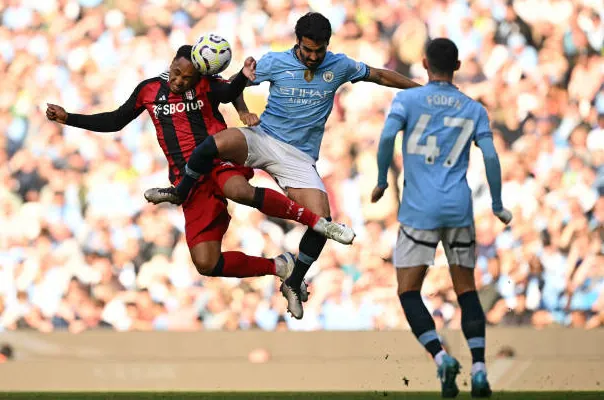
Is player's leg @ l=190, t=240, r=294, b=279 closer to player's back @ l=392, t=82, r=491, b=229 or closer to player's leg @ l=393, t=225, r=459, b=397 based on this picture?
player's leg @ l=393, t=225, r=459, b=397

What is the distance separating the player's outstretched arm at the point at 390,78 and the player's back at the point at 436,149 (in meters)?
1.23

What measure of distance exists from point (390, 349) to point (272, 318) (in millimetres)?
924

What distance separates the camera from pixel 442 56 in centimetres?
698

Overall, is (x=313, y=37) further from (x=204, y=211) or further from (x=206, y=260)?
(x=206, y=260)

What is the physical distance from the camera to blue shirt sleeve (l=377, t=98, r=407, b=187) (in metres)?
6.90

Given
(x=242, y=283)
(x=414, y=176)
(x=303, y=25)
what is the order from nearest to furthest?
1. (x=414, y=176)
2. (x=303, y=25)
3. (x=242, y=283)

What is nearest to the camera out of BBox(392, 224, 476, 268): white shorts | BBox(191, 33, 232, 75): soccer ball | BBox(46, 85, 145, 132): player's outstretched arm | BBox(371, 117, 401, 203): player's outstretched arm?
BBox(371, 117, 401, 203): player's outstretched arm

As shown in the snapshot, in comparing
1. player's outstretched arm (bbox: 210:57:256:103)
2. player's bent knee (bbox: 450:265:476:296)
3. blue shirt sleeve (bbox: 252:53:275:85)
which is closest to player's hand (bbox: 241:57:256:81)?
player's outstretched arm (bbox: 210:57:256:103)

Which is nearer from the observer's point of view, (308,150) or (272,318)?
(308,150)

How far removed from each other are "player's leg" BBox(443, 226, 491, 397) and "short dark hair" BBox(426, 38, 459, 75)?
0.81 m

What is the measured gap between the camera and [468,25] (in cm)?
1060

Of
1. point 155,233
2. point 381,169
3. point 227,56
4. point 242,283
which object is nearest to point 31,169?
point 155,233

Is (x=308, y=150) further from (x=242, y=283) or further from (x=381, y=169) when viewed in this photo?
(x=242, y=283)

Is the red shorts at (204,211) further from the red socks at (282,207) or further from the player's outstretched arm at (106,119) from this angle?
the player's outstretched arm at (106,119)
